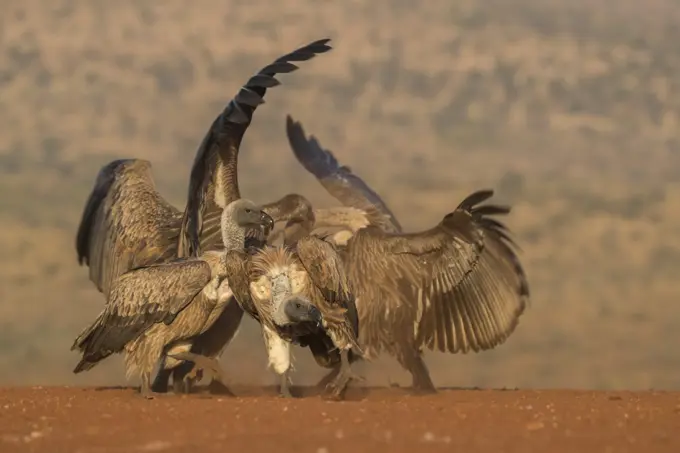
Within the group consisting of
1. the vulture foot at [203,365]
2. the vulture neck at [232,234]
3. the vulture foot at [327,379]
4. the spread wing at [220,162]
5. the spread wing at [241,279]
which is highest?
the spread wing at [220,162]

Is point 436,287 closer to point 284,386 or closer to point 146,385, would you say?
point 284,386

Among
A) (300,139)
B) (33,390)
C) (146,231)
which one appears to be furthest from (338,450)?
(300,139)

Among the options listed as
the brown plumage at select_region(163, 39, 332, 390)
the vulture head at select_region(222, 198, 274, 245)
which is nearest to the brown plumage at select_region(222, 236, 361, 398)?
the vulture head at select_region(222, 198, 274, 245)

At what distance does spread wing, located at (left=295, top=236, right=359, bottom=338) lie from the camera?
12633mm

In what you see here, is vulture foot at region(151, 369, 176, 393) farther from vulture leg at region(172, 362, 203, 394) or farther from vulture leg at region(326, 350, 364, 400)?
vulture leg at region(326, 350, 364, 400)

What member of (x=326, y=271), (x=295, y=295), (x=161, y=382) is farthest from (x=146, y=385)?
(x=326, y=271)

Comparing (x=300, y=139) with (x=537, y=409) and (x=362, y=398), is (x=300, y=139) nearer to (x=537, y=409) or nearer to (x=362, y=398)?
(x=362, y=398)

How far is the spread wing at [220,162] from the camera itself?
13.9 meters

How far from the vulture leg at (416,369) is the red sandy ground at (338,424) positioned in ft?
3.82

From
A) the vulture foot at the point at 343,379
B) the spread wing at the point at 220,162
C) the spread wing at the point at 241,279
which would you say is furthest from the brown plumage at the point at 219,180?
the vulture foot at the point at 343,379

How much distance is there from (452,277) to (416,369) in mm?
985

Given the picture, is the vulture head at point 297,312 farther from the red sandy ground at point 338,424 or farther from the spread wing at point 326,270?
the red sandy ground at point 338,424

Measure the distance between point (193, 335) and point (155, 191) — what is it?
10.7ft

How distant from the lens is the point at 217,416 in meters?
10.4
